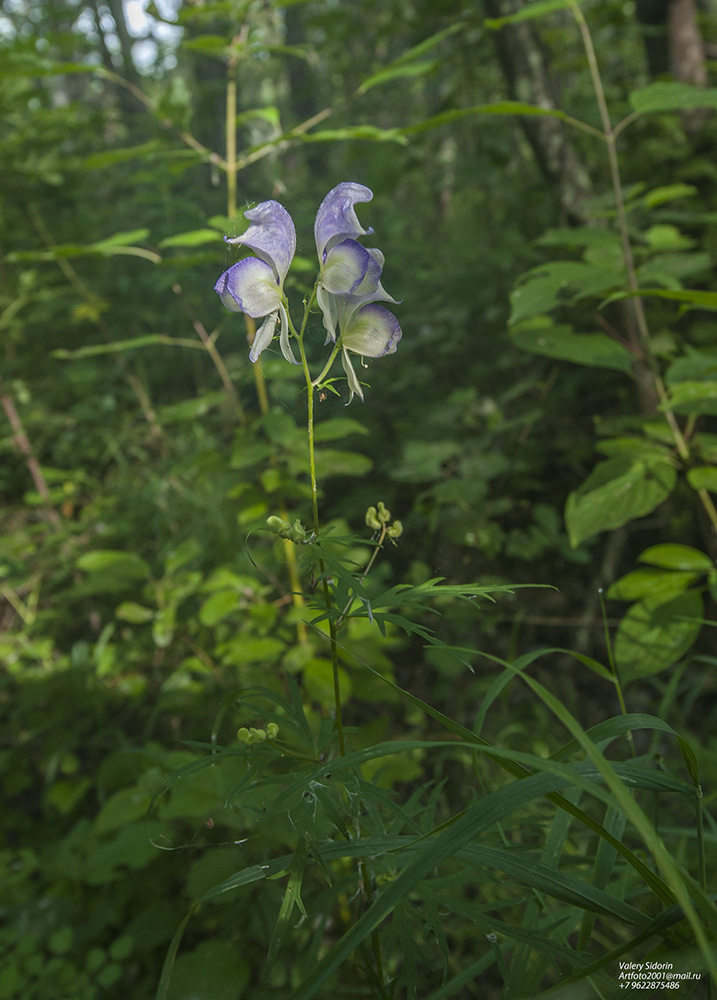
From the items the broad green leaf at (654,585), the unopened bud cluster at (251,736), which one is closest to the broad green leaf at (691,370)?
the broad green leaf at (654,585)

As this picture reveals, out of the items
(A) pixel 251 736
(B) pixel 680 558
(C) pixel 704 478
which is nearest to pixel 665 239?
(C) pixel 704 478

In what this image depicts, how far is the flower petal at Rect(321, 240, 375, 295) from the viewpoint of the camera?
2.23 feet

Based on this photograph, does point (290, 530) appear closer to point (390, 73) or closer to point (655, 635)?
point (655, 635)

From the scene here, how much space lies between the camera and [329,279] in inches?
27.6

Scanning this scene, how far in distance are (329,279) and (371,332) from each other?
77 millimetres

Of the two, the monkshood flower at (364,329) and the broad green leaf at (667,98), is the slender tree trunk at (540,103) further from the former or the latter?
the monkshood flower at (364,329)

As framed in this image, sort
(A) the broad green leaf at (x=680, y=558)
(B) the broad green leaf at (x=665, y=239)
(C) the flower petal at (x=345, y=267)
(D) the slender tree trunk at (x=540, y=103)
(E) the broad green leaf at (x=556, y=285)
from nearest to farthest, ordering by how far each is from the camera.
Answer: (C) the flower petal at (x=345, y=267) → (A) the broad green leaf at (x=680, y=558) → (E) the broad green leaf at (x=556, y=285) → (B) the broad green leaf at (x=665, y=239) → (D) the slender tree trunk at (x=540, y=103)

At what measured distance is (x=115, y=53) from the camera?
10.7 m

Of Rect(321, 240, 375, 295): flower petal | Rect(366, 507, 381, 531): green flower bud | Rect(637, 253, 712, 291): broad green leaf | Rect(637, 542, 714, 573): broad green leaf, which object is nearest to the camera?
Rect(321, 240, 375, 295): flower petal

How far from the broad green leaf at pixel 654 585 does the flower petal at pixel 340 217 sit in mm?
1180

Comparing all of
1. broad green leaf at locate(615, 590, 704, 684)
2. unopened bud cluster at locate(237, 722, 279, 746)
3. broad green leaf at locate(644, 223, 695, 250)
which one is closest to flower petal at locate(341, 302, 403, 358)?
unopened bud cluster at locate(237, 722, 279, 746)

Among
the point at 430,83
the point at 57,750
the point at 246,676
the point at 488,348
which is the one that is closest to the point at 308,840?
the point at 246,676

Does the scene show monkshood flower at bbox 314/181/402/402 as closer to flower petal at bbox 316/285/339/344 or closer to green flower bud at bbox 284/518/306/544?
flower petal at bbox 316/285/339/344

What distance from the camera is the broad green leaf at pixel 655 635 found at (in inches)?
57.7
